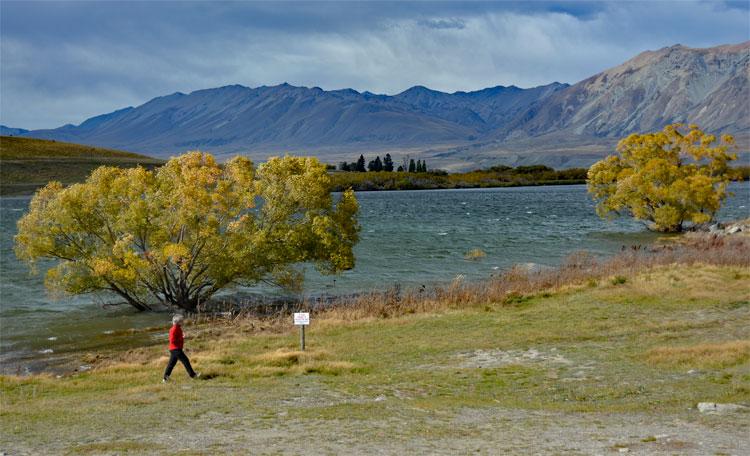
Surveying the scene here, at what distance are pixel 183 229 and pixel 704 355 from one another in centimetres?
2627

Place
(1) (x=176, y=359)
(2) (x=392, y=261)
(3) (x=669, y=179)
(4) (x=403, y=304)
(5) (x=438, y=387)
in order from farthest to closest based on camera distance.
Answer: (3) (x=669, y=179) < (2) (x=392, y=261) < (4) (x=403, y=304) < (1) (x=176, y=359) < (5) (x=438, y=387)

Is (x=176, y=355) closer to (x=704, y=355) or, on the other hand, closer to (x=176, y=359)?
(x=176, y=359)

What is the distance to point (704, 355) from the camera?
2220 centimetres

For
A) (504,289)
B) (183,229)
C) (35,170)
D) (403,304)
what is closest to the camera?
(403,304)

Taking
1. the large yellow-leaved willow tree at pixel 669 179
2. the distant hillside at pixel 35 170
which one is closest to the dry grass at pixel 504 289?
the large yellow-leaved willow tree at pixel 669 179

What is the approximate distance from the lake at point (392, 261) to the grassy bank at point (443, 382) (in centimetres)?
541

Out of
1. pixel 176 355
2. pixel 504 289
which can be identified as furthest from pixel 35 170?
pixel 176 355

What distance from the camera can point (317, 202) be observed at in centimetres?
4094

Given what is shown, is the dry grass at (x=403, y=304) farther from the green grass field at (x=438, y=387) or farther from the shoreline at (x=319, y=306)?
the green grass field at (x=438, y=387)

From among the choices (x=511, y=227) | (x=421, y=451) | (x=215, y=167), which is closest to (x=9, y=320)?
(x=215, y=167)

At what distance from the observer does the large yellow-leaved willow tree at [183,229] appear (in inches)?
1518

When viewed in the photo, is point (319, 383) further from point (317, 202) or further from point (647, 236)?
point (647, 236)

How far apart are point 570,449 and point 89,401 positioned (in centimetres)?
1297

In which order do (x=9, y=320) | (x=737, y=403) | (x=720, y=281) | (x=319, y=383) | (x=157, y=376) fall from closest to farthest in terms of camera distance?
(x=737, y=403) → (x=319, y=383) → (x=157, y=376) → (x=720, y=281) → (x=9, y=320)
